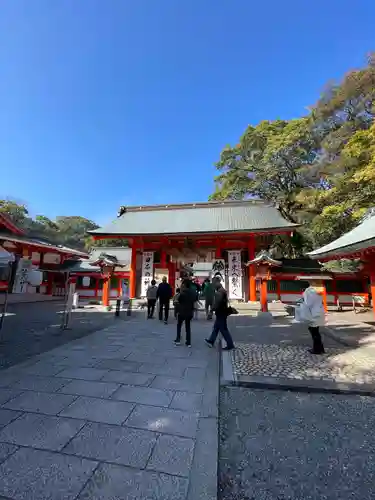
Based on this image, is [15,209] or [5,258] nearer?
[5,258]

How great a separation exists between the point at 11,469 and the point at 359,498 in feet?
9.07

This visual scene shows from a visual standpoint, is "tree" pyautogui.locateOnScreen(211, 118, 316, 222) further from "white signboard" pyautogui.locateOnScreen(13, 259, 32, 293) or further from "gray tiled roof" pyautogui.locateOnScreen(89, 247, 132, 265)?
"white signboard" pyautogui.locateOnScreen(13, 259, 32, 293)

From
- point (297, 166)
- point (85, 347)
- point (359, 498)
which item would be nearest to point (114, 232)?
point (85, 347)

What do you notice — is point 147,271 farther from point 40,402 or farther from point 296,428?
point 296,428

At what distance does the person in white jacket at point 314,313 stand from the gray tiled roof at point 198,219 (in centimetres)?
924

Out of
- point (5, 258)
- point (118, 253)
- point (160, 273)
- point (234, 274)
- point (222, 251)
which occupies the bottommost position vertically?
point (5, 258)

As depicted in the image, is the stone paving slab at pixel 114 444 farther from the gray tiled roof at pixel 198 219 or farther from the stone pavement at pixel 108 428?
the gray tiled roof at pixel 198 219

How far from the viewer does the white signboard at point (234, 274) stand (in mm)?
14969

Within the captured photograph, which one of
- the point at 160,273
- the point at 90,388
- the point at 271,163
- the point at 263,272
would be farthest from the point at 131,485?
the point at 271,163

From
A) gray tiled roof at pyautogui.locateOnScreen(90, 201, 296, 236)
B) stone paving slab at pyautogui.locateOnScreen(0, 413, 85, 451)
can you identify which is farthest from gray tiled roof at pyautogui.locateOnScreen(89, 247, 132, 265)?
stone paving slab at pyautogui.locateOnScreen(0, 413, 85, 451)

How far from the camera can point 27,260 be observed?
15336mm

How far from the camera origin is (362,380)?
3.97m

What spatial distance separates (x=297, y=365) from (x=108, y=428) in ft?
11.8

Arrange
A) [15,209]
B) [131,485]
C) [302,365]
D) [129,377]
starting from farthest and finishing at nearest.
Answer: [15,209] → [302,365] → [129,377] → [131,485]
